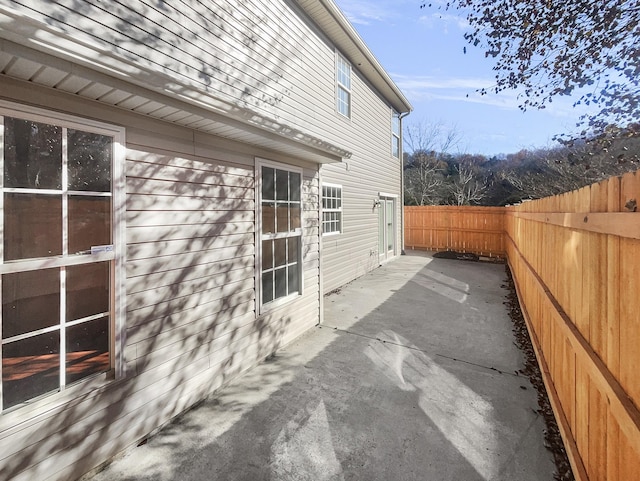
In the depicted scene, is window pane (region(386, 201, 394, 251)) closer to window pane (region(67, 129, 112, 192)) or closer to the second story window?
the second story window

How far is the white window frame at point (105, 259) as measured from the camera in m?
2.01

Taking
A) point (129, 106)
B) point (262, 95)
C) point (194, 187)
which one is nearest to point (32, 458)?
point (194, 187)

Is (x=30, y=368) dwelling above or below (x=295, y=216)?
below

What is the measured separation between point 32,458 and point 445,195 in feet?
81.1

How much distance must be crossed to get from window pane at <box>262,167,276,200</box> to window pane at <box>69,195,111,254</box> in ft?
6.31

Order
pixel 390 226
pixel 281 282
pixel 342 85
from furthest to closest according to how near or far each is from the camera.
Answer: pixel 390 226, pixel 342 85, pixel 281 282

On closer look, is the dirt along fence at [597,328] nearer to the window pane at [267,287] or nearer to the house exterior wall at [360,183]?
the window pane at [267,287]

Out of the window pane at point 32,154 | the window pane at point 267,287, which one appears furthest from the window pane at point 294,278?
the window pane at point 32,154

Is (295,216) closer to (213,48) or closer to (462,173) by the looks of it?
(213,48)

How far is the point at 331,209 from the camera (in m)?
7.64

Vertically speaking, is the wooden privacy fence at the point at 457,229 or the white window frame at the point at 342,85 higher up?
the white window frame at the point at 342,85

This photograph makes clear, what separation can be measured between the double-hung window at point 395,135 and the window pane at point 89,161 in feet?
35.7

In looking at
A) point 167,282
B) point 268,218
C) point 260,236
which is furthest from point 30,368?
point 268,218

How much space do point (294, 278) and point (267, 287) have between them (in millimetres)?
658
